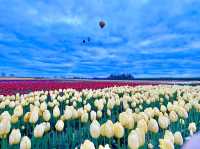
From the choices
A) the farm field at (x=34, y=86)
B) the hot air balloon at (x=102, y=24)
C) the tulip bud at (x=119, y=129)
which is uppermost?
the hot air balloon at (x=102, y=24)

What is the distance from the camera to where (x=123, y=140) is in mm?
4352

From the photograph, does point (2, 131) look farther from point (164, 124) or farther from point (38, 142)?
point (164, 124)

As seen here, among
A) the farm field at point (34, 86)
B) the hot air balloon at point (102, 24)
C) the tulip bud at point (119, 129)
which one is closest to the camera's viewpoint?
the tulip bud at point (119, 129)

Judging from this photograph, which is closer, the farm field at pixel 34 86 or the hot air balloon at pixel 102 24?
the farm field at pixel 34 86

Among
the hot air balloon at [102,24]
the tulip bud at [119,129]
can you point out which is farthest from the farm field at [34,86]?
the tulip bud at [119,129]

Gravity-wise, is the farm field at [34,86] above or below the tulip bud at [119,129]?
above

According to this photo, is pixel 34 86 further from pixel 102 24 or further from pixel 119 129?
pixel 119 129

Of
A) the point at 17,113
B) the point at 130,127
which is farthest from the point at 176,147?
the point at 17,113

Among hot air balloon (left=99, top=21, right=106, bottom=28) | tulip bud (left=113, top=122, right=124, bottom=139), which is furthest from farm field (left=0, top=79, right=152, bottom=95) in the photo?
tulip bud (left=113, top=122, right=124, bottom=139)

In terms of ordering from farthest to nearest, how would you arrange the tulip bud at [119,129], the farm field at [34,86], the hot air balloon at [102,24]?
the hot air balloon at [102,24] < the farm field at [34,86] < the tulip bud at [119,129]

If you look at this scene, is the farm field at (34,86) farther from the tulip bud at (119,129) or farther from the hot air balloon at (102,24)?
the tulip bud at (119,129)

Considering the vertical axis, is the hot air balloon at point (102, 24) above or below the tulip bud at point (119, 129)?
above

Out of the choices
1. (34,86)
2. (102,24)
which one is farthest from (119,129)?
(102,24)

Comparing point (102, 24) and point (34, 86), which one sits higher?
point (102, 24)
